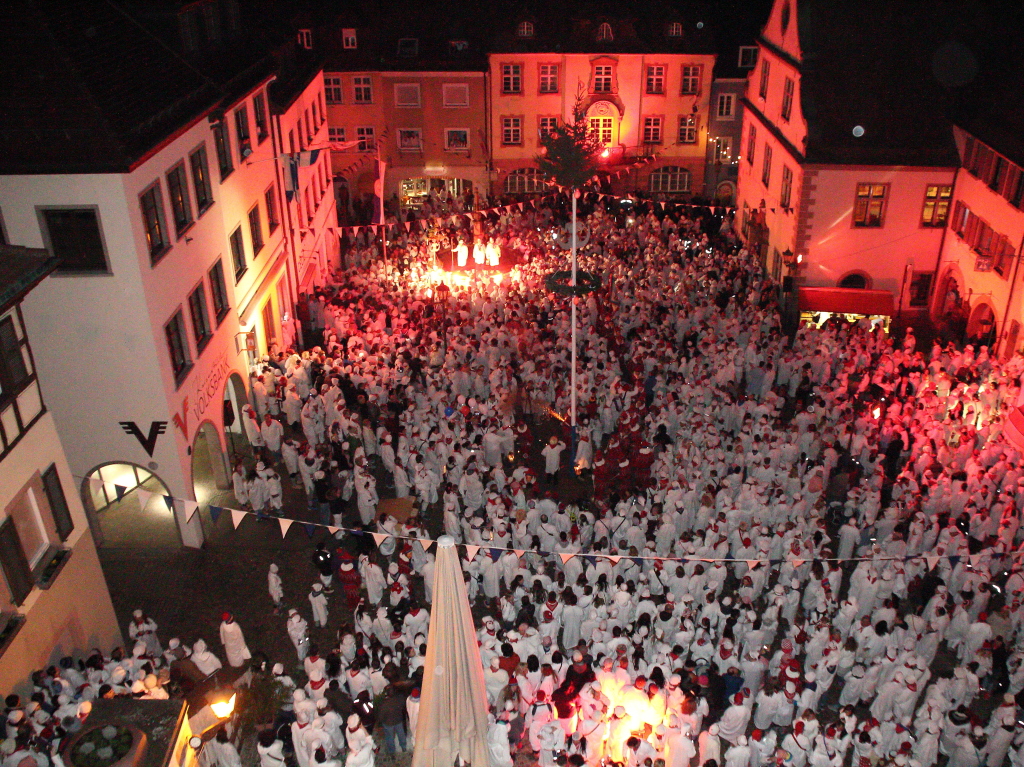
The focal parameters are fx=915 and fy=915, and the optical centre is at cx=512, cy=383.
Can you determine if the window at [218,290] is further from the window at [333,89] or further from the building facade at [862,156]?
the window at [333,89]

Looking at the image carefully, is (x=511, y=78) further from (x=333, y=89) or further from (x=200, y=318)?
(x=200, y=318)

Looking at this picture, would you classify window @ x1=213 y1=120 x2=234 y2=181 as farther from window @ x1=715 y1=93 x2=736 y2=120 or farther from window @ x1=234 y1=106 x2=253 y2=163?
window @ x1=715 y1=93 x2=736 y2=120

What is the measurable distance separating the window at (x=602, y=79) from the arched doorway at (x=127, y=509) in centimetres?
2510

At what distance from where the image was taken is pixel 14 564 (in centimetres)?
1201

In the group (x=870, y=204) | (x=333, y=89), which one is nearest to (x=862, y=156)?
(x=870, y=204)

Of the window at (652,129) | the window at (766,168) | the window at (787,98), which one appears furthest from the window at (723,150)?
the window at (787,98)

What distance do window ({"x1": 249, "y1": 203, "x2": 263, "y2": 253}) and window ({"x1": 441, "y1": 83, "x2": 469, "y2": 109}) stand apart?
1660 cm

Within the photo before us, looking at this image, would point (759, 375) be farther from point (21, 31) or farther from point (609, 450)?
point (21, 31)

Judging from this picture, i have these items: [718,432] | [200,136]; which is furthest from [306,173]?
[718,432]

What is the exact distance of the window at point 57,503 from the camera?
12875mm

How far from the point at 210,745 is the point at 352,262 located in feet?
65.0

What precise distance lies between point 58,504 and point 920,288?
23543 millimetres

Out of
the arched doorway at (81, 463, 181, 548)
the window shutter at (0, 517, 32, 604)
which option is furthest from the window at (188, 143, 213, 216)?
the window shutter at (0, 517, 32, 604)

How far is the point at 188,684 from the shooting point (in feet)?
40.5
